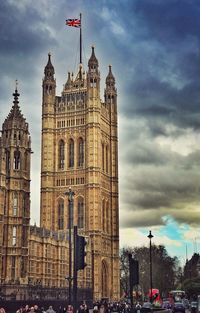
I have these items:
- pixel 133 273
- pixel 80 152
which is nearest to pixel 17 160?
pixel 133 273

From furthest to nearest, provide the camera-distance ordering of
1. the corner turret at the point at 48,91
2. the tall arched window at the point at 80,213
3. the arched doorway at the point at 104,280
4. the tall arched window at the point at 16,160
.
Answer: the corner turret at the point at 48,91 < the tall arched window at the point at 80,213 < the arched doorway at the point at 104,280 < the tall arched window at the point at 16,160

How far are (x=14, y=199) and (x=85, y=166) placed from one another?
52.3m

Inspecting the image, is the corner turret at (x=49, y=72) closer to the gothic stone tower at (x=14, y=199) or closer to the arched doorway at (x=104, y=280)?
the arched doorway at (x=104, y=280)

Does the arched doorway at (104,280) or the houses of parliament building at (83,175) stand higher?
the houses of parliament building at (83,175)

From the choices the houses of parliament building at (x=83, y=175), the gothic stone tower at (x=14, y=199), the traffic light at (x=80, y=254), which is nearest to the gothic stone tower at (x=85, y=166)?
the houses of parliament building at (x=83, y=175)

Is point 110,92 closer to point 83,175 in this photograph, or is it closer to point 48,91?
point 48,91

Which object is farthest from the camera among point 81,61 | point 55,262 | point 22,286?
point 81,61

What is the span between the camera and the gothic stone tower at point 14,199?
218 feet

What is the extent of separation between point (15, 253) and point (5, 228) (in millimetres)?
3198

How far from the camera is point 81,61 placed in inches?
5433

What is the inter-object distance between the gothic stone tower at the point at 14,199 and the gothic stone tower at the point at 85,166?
45154mm

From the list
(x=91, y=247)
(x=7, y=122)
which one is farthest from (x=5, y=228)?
(x=91, y=247)

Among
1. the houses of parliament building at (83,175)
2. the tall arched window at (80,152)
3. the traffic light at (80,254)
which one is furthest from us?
the tall arched window at (80,152)

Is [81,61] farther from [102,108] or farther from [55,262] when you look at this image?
[55,262]
